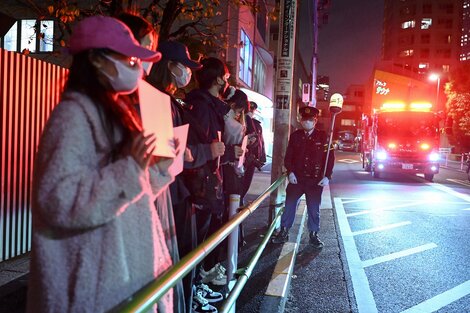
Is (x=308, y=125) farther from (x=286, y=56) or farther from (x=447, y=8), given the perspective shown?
(x=447, y=8)

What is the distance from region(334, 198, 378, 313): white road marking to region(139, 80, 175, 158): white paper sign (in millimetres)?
3242

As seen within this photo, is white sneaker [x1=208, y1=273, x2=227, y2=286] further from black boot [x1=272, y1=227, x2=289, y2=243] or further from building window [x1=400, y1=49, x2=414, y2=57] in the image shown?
building window [x1=400, y1=49, x2=414, y2=57]

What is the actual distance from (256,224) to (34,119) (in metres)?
4.06

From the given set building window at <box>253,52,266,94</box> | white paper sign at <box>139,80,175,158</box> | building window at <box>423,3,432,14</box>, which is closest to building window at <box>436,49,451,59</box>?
building window at <box>423,3,432,14</box>

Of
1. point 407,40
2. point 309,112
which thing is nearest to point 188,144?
point 309,112

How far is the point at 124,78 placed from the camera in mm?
1493

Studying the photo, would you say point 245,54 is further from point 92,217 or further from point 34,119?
point 92,217

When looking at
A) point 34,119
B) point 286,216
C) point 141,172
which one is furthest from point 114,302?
point 286,216

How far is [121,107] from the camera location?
Answer: 4.83ft

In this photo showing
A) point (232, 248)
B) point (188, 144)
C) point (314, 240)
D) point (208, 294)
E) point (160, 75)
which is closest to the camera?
point (160, 75)

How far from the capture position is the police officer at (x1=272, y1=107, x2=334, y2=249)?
6.04m

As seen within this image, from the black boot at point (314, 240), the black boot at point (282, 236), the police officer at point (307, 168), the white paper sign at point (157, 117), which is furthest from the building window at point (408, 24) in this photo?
the white paper sign at point (157, 117)

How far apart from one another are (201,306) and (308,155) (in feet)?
10.0

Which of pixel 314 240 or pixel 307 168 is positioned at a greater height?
pixel 307 168
